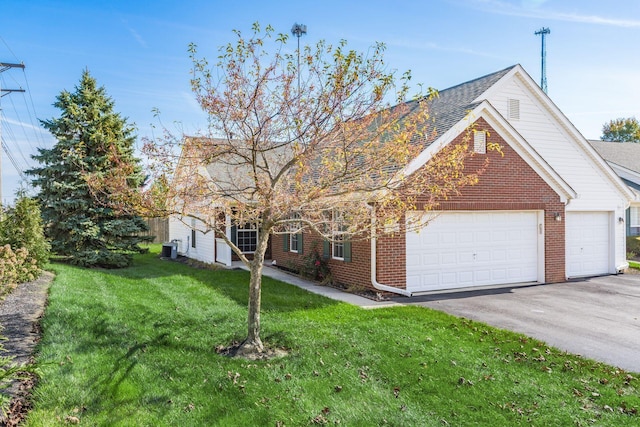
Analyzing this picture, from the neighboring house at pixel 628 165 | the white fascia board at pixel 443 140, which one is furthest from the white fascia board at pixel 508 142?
A: the neighboring house at pixel 628 165

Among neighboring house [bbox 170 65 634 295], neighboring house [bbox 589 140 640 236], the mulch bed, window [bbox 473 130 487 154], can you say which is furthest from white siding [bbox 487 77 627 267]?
the mulch bed

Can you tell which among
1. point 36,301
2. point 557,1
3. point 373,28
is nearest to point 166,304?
point 36,301

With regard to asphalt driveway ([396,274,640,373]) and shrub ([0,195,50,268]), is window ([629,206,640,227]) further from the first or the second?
shrub ([0,195,50,268])

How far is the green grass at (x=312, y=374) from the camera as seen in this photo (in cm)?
500

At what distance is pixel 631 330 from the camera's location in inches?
340

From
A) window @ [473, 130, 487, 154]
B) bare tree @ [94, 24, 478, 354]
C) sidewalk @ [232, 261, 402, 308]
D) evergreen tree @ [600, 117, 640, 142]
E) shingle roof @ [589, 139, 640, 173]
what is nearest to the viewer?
bare tree @ [94, 24, 478, 354]

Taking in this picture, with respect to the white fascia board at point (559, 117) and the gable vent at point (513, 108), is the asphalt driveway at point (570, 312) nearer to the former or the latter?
the white fascia board at point (559, 117)

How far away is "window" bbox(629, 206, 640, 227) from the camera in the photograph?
979 inches

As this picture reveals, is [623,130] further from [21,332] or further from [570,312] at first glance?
[21,332]

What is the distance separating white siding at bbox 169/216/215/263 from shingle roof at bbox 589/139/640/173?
2152cm

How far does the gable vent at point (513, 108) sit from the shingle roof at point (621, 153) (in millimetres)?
12747

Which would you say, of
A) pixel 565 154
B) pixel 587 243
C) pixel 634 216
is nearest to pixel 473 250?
pixel 587 243

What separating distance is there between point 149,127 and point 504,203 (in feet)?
33.8

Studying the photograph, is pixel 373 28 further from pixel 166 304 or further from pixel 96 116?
pixel 96 116
